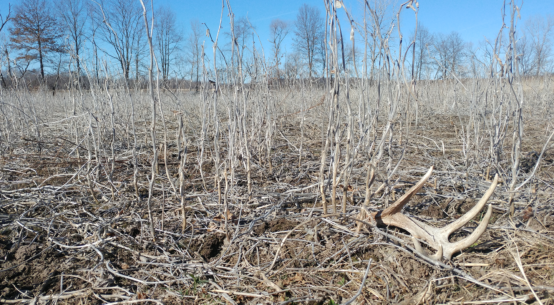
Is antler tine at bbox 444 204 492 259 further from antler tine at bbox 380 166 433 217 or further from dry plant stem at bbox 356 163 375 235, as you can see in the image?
dry plant stem at bbox 356 163 375 235

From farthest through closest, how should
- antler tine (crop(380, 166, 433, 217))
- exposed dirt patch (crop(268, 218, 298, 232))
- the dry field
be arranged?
exposed dirt patch (crop(268, 218, 298, 232))
antler tine (crop(380, 166, 433, 217))
the dry field

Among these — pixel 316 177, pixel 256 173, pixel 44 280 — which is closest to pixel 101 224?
pixel 44 280

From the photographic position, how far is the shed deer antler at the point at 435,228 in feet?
4.11

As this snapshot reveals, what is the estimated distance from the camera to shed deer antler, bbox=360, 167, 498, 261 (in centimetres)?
125

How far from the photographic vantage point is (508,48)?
1726 millimetres

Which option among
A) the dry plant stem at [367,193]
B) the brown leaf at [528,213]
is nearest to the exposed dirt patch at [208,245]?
the dry plant stem at [367,193]

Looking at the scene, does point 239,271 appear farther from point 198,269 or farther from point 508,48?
point 508,48

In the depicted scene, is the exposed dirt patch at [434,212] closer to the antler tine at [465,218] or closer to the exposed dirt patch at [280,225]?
the antler tine at [465,218]

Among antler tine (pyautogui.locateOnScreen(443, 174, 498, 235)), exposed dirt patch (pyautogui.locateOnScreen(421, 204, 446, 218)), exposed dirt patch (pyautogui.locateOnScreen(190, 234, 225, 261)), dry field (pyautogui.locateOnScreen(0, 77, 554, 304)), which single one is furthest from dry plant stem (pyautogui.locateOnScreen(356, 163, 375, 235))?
exposed dirt patch (pyautogui.locateOnScreen(190, 234, 225, 261))

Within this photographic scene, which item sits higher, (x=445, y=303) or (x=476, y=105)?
(x=476, y=105)

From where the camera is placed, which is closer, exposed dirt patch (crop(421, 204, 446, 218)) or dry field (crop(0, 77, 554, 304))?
dry field (crop(0, 77, 554, 304))

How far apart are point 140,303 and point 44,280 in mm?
489

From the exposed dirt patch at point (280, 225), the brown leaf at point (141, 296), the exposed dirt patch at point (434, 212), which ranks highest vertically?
the exposed dirt patch at point (434, 212)

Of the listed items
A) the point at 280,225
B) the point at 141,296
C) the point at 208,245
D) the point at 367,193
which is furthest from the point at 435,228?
the point at 141,296
